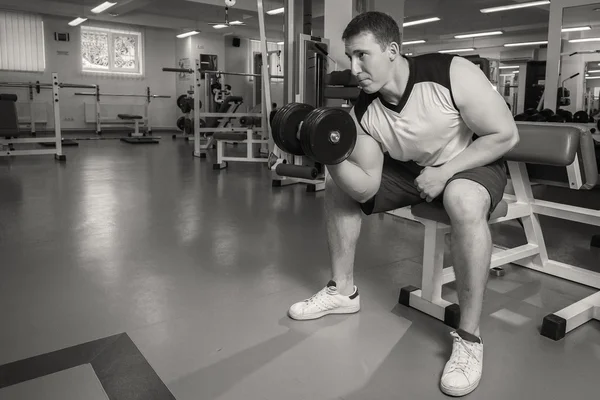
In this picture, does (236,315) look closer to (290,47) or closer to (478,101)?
(478,101)

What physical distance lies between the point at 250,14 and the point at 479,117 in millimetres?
9573

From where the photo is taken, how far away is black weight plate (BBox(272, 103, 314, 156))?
1338 millimetres

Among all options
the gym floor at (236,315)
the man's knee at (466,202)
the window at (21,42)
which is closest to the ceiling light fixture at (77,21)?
the window at (21,42)

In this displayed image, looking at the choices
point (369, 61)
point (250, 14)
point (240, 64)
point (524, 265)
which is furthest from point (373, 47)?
point (240, 64)

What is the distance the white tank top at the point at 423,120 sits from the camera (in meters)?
1.39

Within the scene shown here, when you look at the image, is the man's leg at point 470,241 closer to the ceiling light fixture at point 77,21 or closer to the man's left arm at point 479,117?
the man's left arm at point 479,117

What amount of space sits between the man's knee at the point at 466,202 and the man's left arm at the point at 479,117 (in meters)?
0.07

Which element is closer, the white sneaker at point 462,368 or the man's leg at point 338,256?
the white sneaker at point 462,368

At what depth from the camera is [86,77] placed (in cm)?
1071

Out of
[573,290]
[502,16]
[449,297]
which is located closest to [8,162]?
[449,297]

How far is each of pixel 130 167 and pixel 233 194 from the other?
74.0 inches

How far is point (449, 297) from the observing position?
1.82 metres

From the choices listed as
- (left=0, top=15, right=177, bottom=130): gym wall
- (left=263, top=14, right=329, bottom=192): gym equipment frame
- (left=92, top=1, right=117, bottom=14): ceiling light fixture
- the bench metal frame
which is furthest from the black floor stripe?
(left=0, top=15, right=177, bottom=130): gym wall

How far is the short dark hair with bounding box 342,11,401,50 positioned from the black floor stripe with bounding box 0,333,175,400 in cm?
105
